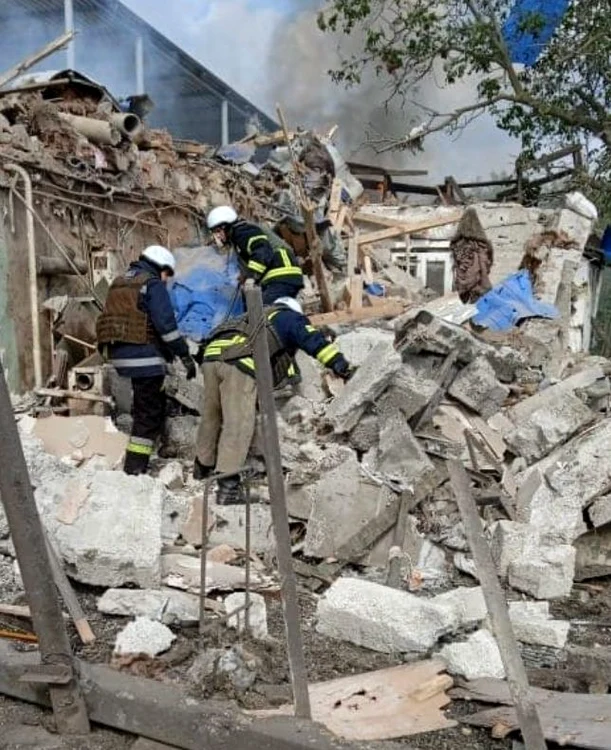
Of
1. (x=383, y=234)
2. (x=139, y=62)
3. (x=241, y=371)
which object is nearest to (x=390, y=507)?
(x=241, y=371)

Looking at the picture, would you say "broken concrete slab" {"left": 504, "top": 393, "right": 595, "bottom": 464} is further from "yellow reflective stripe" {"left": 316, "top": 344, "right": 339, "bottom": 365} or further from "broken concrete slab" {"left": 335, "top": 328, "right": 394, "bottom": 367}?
"broken concrete slab" {"left": 335, "top": 328, "right": 394, "bottom": 367}

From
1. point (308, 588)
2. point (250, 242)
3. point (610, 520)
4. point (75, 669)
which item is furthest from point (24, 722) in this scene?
point (250, 242)

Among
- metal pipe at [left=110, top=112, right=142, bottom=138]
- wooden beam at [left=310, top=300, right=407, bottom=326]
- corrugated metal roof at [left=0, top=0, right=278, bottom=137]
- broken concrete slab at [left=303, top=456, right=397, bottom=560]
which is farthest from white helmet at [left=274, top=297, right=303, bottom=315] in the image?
corrugated metal roof at [left=0, top=0, right=278, bottom=137]

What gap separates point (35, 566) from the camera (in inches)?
119

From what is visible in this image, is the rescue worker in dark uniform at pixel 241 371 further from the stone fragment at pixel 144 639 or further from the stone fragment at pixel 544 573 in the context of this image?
the stone fragment at pixel 144 639

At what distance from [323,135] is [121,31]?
15.7 feet

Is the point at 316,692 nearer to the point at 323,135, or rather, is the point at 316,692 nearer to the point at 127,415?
the point at 127,415

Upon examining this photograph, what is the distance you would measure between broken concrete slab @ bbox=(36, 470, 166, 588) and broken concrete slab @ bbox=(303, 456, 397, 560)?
0.99m

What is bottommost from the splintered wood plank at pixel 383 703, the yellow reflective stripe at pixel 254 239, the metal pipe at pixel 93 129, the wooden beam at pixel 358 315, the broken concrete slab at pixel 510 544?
the splintered wood plank at pixel 383 703

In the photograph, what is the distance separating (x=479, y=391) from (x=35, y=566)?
184 inches

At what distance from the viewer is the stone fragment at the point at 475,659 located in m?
3.60

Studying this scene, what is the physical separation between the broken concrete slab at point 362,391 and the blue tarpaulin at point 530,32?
8537mm

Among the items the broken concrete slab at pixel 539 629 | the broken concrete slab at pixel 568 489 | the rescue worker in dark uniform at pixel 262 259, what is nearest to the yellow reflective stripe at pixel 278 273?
the rescue worker in dark uniform at pixel 262 259

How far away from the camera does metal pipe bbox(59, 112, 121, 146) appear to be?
887 cm
